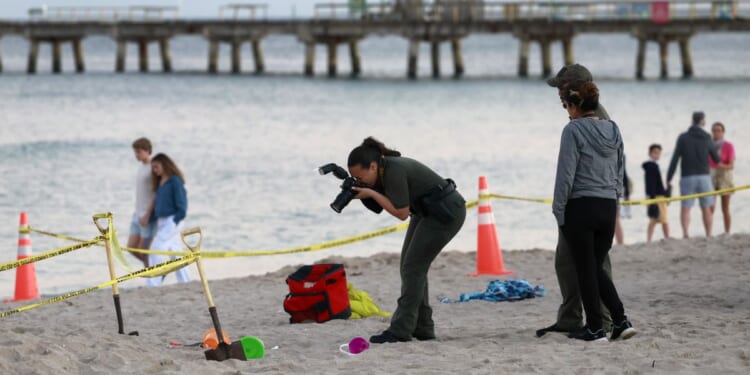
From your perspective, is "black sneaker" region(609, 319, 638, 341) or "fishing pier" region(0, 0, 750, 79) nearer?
"black sneaker" region(609, 319, 638, 341)

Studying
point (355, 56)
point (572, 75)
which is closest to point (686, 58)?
point (355, 56)

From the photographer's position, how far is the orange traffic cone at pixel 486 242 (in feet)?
37.3

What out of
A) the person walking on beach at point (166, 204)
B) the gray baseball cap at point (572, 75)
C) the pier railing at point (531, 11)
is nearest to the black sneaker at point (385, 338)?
the gray baseball cap at point (572, 75)

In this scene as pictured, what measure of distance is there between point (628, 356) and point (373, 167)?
173cm

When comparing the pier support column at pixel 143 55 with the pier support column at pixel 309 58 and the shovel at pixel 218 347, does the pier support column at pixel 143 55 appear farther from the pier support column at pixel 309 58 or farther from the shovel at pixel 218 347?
the shovel at pixel 218 347

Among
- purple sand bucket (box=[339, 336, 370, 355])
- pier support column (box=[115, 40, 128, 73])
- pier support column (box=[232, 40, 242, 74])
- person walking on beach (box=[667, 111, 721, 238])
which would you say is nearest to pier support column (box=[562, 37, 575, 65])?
pier support column (box=[232, 40, 242, 74])

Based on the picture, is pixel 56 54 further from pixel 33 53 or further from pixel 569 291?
pixel 569 291

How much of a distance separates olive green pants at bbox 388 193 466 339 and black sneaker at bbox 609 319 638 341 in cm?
107

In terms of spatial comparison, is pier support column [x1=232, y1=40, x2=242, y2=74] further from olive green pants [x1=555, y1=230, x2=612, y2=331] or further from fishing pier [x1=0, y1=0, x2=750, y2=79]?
olive green pants [x1=555, y1=230, x2=612, y2=331]

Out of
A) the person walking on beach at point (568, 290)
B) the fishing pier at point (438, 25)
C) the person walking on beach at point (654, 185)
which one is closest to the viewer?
the person walking on beach at point (568, 290)

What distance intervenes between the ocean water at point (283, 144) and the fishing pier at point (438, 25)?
78.6 inches

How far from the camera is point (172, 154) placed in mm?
31672

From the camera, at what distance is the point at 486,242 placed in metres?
11.4

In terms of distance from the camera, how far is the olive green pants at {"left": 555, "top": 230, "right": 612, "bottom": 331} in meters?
7.38
